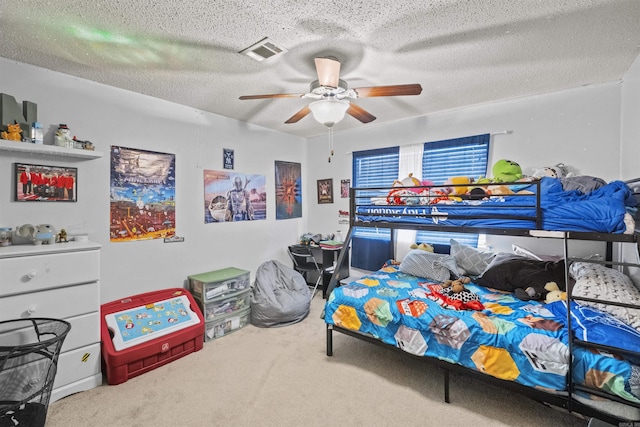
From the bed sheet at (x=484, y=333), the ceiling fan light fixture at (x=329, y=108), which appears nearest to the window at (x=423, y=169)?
the bed sheet at (x=484, y=333)

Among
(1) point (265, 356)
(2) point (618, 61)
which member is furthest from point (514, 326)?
(2) point (618, 61)

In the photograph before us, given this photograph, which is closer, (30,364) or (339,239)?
(30,364)

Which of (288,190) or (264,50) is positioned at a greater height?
(264,50)

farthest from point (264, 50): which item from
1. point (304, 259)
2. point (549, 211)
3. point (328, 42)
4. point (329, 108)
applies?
point (304, 259)

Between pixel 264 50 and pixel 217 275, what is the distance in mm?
2364

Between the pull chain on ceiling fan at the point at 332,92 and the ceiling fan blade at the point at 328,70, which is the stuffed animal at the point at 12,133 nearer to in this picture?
the pull chain on ceiling fan at the point at 332,92

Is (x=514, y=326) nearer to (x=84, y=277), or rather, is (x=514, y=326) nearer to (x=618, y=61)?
(x=618, y=61)

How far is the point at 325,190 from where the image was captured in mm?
4578

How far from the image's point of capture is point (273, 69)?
231 cm

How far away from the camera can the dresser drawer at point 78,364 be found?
204cm

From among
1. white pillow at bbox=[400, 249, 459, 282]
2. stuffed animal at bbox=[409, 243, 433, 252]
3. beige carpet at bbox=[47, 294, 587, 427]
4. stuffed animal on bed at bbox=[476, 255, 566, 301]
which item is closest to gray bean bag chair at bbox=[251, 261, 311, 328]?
beige carpet at bbox=[47, 294, 587, 427]

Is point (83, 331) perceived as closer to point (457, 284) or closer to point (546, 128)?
point (457, 284)

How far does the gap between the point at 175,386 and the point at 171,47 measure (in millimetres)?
2479

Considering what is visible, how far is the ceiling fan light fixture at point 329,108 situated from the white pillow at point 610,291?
2029 millimetres
